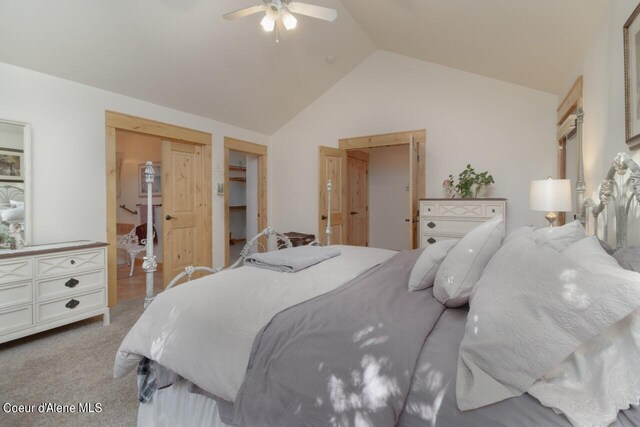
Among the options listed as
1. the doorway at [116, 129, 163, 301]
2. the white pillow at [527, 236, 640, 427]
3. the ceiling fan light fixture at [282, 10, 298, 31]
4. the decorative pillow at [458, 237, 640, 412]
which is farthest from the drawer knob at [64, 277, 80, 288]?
the white pillow at [527, 236, 640, 427]

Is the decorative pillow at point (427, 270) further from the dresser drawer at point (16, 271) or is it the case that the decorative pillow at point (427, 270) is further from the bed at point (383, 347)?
the dresser drawer at point (16, 271)

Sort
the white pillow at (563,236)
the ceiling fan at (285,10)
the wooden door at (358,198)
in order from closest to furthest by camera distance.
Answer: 1. the white pillow at (563,236)
2. the ceiling fan at (285,10)
3. the wooden door at (358,198)

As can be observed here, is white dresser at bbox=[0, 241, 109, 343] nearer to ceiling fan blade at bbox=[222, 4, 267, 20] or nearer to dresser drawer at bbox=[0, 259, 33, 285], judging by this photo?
dresser drawer at bbox=[0, 259, 33, 285]

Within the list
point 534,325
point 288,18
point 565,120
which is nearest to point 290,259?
point 534,325

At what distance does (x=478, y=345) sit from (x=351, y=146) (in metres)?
4.34

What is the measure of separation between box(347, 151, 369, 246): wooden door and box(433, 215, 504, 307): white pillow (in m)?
3.76

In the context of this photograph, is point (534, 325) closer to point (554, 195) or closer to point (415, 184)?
point (554, 195)

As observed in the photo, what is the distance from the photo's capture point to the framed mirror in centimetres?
267

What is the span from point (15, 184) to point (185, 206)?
1737mm

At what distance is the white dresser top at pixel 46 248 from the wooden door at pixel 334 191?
2595 millimetres

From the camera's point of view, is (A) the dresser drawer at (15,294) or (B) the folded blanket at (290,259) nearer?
(B) the folded blanket at (290,259)

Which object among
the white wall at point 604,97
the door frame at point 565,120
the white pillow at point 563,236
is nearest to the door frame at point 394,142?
the door frame at point 565,120

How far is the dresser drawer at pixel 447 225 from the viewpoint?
3.61 m

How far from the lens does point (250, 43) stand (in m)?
3.57
